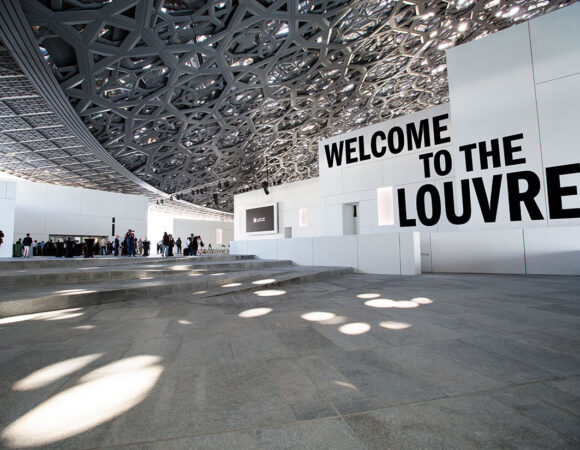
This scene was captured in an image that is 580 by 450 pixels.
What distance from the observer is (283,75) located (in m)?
19.5

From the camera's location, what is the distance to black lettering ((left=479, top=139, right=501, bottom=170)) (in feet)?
31.6

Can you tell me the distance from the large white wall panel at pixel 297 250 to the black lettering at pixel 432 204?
16.2 feet

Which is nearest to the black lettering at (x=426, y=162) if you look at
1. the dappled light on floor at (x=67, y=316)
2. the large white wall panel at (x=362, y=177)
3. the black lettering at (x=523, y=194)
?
the large white wall panel at (x=362, y=177)


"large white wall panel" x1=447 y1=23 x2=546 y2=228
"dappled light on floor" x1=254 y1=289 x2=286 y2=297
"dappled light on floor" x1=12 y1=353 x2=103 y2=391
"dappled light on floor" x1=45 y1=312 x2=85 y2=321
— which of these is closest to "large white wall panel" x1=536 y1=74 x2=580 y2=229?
"large white wall panel" x1=447 y1=23 x2=546 y2=228

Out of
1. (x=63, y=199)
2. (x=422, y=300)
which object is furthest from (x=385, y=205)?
(x=63, y=199)

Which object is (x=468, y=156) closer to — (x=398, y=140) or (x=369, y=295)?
(x=398, y=140)

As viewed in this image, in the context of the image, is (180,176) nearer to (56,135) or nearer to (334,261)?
(56,135)

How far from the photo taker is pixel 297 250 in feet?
44.2

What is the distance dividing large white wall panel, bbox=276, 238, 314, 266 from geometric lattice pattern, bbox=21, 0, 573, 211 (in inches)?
407

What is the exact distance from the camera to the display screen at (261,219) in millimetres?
24094

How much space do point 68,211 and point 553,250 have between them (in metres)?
28.1

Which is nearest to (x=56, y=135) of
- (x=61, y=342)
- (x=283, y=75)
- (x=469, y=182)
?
(x=283, y=75)

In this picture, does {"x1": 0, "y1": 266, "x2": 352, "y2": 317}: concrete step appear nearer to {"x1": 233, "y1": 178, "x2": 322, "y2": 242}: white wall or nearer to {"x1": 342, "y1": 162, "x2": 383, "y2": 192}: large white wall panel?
{"x1": 342, "y1": 162, "x2": 383, "y2": 192}: large white wall panel

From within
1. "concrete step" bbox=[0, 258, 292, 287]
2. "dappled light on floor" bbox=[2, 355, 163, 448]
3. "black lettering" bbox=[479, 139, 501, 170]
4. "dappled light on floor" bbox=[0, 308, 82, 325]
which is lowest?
"dappled light on floor" bbox=[0, 308, 82, 325]
